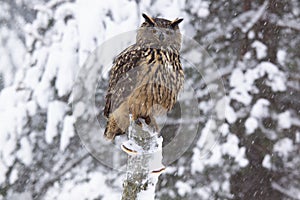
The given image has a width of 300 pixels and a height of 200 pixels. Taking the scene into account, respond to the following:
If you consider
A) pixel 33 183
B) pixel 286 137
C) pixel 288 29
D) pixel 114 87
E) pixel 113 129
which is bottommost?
pixel 286 137

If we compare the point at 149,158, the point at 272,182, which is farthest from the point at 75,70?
the point at 272,182

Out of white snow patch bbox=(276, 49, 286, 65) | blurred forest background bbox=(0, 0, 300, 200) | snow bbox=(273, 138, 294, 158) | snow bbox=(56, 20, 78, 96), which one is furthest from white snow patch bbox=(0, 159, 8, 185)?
white snow patch bbox=(276, 49, 286, 65)

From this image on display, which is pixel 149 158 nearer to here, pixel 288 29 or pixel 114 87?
pixel 114 87

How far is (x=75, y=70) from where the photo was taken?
371 cm

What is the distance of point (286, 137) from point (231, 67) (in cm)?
87

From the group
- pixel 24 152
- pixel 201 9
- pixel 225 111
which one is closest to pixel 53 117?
pixel 24 152

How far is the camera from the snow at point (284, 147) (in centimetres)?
463

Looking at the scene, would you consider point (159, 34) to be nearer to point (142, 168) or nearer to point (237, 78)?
point (142, 168)

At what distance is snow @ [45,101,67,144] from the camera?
3775 mm

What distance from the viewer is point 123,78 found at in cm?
260

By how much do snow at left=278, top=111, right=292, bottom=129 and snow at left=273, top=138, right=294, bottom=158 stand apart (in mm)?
133

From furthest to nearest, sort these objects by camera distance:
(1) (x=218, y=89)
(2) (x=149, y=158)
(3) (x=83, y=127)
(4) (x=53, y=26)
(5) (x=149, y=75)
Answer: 1. (1) (x=218, y=89)
2. (4) (x=53, y=26)
3. (3) (x=83, y=127)
4. (5) (x=149, y=75)
5. (2) (x=149, y=158)

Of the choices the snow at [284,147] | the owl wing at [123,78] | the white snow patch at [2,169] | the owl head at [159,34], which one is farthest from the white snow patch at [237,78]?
the white snow patch at [2,169]

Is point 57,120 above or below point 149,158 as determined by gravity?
below
